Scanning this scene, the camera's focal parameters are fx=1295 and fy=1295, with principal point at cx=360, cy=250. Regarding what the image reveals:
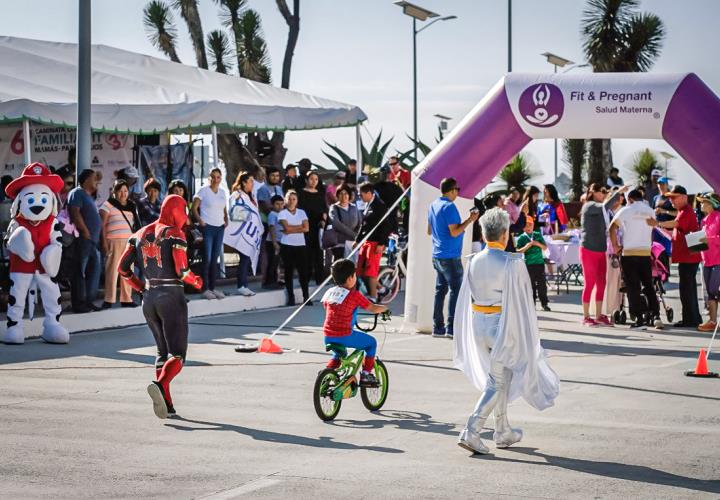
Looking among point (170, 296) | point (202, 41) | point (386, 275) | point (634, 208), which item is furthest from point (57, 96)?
point (202, 41)

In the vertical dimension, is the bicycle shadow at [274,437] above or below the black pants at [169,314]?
below

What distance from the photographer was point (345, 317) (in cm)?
1026

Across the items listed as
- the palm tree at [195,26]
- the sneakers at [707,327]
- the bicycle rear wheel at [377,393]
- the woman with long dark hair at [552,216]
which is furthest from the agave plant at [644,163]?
the bicycle rear wheel at [377,393]

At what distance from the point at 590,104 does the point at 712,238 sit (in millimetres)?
2660

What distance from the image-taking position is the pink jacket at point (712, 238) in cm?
1673

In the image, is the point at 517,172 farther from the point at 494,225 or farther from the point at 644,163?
the point at 494,225

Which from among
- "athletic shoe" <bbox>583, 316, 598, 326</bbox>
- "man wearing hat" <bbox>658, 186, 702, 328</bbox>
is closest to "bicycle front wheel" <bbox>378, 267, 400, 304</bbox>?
"athletic shoe" <bbox>583, 316, 598, 326</bbox>

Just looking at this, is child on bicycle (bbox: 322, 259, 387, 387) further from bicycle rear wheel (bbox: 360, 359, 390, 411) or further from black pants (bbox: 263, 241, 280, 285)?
black pants (bbox: 263, 241, 280, 285)

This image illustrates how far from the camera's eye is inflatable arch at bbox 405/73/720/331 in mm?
15164

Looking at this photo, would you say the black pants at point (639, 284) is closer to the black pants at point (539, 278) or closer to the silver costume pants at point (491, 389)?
the black pants at point (539, 278)

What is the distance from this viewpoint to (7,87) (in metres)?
19.5

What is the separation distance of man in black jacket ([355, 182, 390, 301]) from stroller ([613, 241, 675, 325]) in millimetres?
3403

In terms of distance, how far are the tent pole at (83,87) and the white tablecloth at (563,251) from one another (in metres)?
9.23

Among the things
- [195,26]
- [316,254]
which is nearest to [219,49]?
[195,26]
